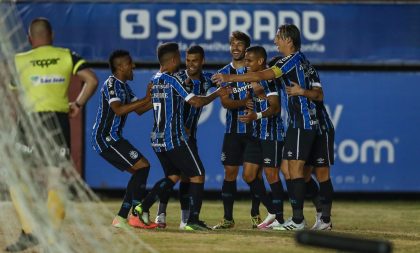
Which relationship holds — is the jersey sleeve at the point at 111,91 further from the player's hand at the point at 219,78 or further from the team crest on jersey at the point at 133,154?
the player's hand at the point at 219,78

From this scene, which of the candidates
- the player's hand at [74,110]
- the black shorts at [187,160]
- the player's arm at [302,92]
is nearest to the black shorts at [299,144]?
the player's arm at [302,92]

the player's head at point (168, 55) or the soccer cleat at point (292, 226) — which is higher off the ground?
the player's head at point (168, 55)

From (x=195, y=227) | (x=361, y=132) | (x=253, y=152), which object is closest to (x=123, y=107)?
(x=195, y=227)

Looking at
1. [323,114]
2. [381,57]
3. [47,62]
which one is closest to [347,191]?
[381,57]

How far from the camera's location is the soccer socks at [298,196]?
13867 millimetres

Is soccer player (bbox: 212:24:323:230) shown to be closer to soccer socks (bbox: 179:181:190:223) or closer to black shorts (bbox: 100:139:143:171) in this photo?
soccer socks (bbox: 179:181:190:223)

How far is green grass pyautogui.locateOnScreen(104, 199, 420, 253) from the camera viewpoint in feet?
39.2

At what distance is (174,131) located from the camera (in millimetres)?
13641

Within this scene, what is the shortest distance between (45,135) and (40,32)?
980mm

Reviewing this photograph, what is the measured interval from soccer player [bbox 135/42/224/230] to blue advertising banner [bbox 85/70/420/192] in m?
5.71

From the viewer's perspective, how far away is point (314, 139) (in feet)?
45.9

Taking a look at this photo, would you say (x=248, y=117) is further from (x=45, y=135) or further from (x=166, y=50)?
(x=45, y=135)

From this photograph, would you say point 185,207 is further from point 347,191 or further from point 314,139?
point 347,191

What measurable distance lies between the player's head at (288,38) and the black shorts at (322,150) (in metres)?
1.04
